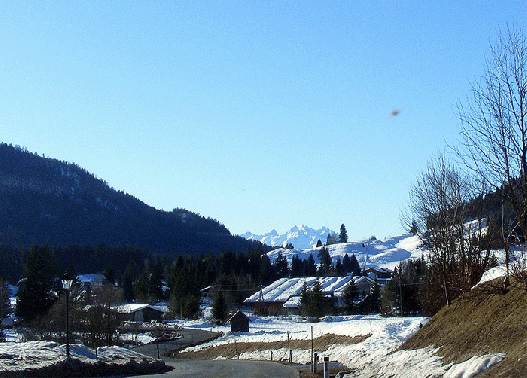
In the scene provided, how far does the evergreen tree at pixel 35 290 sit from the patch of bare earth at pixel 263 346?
17.3 m

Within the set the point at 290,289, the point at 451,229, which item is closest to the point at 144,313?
the point at 290,289

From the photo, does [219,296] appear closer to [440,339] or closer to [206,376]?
[206,376]

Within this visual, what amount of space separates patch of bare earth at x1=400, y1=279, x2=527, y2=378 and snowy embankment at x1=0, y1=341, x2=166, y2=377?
12909 millimetres

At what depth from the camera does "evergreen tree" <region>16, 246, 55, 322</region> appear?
62344mm

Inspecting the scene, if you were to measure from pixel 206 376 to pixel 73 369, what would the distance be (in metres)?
5.60

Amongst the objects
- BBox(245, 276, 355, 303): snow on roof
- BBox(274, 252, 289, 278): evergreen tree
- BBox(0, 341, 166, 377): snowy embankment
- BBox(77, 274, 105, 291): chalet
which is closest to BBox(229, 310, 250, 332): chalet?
BBox(77, 274, 105, 291): chalet

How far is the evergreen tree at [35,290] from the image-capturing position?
6234cm

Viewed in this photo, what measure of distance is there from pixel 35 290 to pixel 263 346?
28274mm

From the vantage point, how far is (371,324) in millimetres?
38906

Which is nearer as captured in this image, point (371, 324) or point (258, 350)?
point (371, 324)

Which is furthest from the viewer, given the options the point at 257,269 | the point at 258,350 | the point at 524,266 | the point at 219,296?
the point at 257,269

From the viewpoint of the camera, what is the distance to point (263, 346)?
161 feet

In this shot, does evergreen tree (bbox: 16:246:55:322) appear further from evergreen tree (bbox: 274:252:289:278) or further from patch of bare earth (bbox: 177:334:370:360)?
evergreen tree (bbox: 274:252:289:278)

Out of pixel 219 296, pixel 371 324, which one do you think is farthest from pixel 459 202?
pixel 219 296
